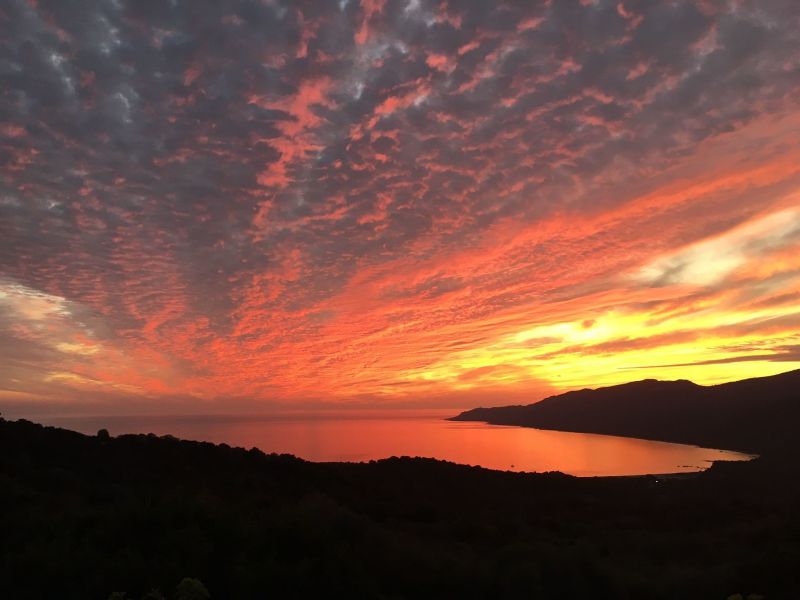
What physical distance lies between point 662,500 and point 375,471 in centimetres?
2530

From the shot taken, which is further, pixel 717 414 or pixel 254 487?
pixel 717 414

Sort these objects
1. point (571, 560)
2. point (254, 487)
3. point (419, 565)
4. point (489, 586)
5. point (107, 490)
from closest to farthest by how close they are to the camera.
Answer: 1. point (489, 586)
2. point (419, 565)
3. point (571, 560)
4. point (107, 490)
5. point (254, 487)

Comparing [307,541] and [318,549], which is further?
[307,541]

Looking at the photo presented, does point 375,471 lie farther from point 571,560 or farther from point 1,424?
point 571,560

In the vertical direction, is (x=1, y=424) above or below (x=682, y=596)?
above

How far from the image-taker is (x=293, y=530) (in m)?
14.6

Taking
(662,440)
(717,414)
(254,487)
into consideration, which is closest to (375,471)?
(254,487)

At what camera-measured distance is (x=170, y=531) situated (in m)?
14.1

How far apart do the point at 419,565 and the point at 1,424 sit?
37203 mm

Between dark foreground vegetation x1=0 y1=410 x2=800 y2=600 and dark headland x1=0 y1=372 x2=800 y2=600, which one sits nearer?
dark foreground vegetation x1=0 y1=410 x2=800 y2=600

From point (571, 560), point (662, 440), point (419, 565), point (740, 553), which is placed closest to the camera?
point (419, 565)

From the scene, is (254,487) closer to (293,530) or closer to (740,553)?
(293,530)

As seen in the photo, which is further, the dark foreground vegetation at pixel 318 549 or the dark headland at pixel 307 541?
the dark headland at pixel 307 541

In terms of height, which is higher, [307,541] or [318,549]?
[307,541]
